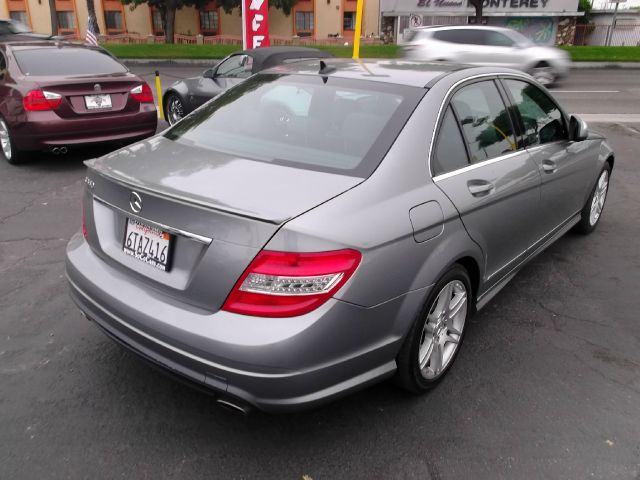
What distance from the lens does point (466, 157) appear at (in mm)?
3004

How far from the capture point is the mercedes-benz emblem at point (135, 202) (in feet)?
8.04

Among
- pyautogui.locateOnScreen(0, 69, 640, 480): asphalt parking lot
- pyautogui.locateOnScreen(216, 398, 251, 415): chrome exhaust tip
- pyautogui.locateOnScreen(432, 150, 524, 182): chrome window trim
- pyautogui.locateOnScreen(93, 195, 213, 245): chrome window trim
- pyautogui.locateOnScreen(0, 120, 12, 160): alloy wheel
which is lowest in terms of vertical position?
pyautogui.locateOnScreen(0, 69, 640, 480): asphalt parking lot

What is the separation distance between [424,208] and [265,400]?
1.08 meters

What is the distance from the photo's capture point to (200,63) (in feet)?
76.5

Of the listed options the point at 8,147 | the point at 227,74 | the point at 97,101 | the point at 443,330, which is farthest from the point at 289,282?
the point at 227,74

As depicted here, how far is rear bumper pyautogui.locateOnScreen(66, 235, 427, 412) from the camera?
6.98ft

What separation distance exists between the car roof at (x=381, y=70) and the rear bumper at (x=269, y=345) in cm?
125

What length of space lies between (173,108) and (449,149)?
8503mm

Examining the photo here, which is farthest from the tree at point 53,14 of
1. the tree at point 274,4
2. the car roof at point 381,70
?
the car roof at point 381,70

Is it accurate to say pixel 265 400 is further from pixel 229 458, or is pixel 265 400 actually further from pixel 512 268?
pixel 512 268

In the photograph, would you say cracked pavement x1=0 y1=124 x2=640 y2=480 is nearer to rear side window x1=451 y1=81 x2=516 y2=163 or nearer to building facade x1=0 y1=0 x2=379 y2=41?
rear side window x1=451 y1=81 x2=516 y2=163

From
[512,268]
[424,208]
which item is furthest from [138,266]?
[512,268]

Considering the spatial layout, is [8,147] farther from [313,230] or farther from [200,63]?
[200,63]

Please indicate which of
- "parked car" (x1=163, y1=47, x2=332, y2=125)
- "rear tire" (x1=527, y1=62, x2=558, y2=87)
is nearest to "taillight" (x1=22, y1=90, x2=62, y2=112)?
"parked car" (x1=163, y1=47, x2=332, y2=125)
